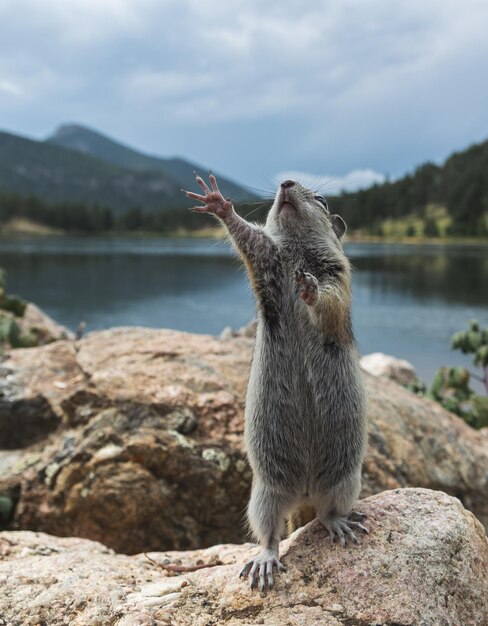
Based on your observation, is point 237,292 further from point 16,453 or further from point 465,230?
point 465,230

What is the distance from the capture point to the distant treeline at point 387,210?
514 ft

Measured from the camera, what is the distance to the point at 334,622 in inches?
151

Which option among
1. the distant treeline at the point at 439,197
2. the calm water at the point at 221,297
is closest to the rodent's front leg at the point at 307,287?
the calm water at the point at 221,297

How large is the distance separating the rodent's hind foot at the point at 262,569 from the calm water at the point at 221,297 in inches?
664

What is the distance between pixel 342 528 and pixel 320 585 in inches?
19.9

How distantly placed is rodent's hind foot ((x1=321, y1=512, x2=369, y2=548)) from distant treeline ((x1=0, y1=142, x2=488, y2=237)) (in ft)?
502

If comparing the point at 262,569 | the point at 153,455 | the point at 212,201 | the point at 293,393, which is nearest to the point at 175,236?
the point at 153,455

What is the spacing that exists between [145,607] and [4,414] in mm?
4394

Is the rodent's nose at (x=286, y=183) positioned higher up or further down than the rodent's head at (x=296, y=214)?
higher up

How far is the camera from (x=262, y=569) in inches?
169

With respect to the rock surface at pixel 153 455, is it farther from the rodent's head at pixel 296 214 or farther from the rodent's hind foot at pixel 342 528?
the rodent's head at pixel 296 214

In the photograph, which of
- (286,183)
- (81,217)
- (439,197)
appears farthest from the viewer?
(439,197)

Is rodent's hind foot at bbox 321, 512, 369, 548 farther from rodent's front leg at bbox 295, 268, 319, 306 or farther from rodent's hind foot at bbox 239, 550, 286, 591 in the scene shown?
rodent's front leg at bbox 295, 268, 319, 306

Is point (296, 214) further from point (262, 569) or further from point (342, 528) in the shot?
point (262, 569)
